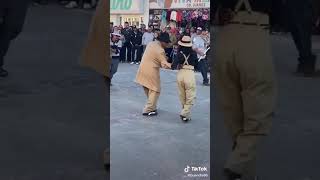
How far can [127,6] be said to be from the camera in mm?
2484

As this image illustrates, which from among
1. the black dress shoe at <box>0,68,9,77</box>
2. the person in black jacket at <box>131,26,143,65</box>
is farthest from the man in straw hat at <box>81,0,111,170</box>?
the black dress shoe at <box>0,68,9,77</box>

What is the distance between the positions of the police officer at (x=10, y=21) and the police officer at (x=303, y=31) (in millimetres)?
1190

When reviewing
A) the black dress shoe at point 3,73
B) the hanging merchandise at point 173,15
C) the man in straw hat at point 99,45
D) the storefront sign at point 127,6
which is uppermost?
the storefront sign at point 127,6

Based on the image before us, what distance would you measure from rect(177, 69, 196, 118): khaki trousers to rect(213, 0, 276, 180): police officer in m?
0.13

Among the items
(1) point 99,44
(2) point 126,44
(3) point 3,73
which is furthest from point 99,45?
(3) point 3,73

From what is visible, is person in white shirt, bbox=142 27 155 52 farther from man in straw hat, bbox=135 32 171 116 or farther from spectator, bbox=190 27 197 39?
spectator, bbox=190 27 197 39

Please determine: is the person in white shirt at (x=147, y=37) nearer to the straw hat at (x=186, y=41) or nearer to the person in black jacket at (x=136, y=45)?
the person in black jacket at (x=136, y=45)

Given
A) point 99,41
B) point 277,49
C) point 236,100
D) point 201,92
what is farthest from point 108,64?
point 277,49

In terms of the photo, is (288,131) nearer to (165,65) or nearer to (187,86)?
(187,86)

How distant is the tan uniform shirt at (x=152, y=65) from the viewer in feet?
8.30

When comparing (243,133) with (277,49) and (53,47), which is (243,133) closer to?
(277,49)

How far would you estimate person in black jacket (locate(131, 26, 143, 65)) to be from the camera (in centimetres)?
253

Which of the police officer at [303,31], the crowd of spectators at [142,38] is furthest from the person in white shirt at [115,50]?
the police officer at [303,31]

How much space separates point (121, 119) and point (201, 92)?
0.38 metres
